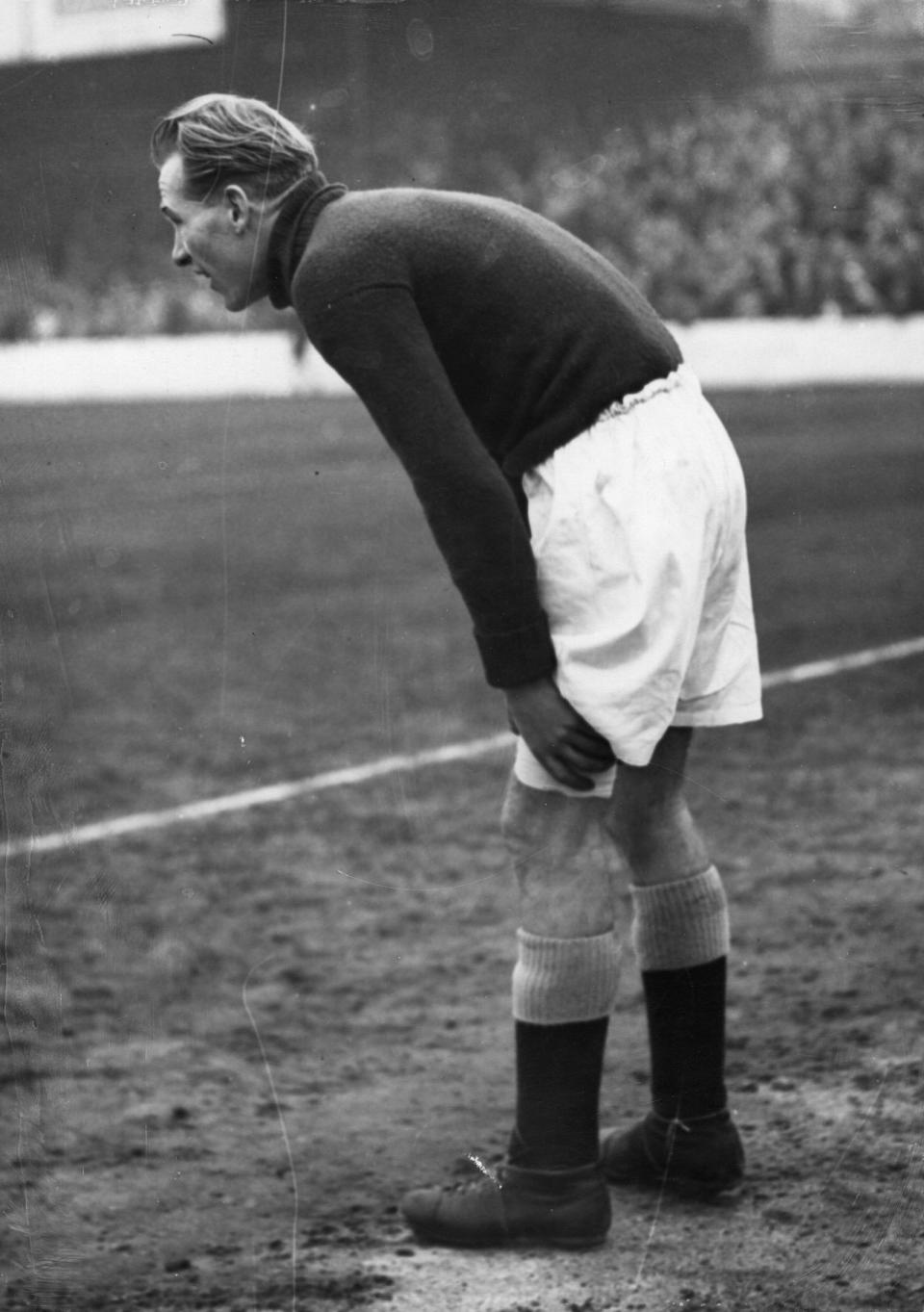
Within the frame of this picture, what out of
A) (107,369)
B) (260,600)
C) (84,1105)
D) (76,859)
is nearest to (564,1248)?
(84,1105)

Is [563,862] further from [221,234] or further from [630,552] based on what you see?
[221,234]

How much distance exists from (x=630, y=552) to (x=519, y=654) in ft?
0.59

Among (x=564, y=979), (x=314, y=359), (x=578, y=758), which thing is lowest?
(x=314, y=359)

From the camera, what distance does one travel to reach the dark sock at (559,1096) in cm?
217

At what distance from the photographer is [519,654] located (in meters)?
2.05

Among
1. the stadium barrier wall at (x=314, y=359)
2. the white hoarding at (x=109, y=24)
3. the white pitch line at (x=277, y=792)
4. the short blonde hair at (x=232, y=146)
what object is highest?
the white hoarding at (x=109, y=24)

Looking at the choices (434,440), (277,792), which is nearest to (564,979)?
(434,440)

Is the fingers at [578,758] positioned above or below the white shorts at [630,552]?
below

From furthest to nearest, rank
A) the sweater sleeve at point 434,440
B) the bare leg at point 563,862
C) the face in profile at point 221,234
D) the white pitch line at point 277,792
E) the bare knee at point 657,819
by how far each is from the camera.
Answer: the white pitch line at point 277,792 → the bare knee at point 657,819 → the bare leg at point 563,862 → the face in profile at point 221,234 → the sweater sleeve at point 434,440

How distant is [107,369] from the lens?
18375 mm

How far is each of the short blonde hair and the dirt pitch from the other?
20.9 inches

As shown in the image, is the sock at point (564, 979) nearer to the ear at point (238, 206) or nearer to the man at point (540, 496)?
the man at point (540, 496)

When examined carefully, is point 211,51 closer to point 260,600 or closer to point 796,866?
point 796,866

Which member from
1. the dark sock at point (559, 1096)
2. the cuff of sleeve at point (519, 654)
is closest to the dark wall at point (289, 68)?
the cuff of sleeve at point (519, 654)
